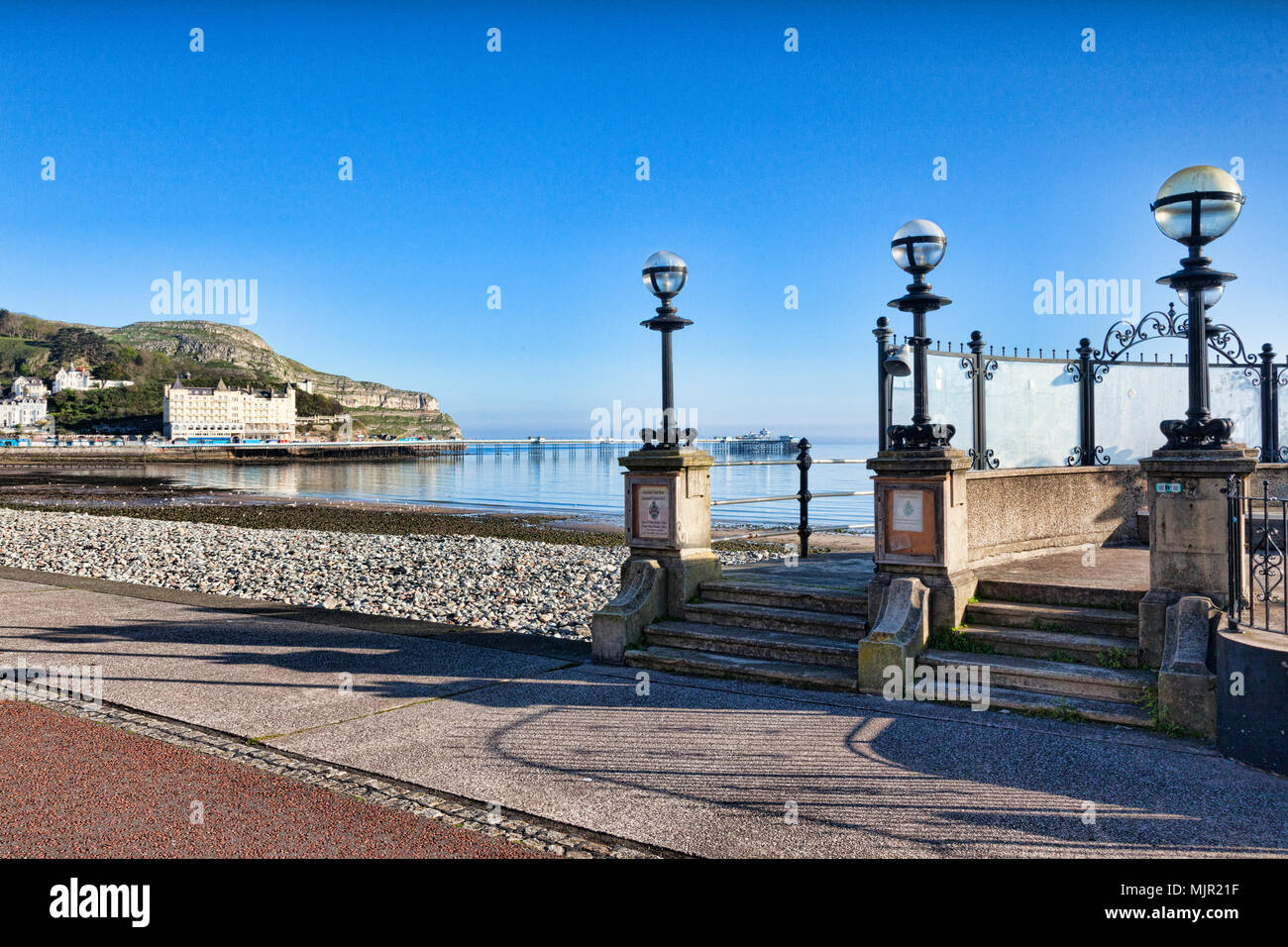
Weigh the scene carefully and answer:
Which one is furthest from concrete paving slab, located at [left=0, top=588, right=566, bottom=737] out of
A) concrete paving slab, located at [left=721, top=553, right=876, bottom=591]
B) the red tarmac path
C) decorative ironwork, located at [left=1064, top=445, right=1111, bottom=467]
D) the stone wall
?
decorative ironwork, located at [left=1064, top=445, right=1111, bottom=467]

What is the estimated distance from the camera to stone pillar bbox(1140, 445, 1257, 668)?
6.07 m

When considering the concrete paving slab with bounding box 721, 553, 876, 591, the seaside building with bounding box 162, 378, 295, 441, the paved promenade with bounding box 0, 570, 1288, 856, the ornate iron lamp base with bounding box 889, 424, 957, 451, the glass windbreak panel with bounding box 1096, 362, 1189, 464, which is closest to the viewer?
the paved promenade with bounding box 0, 570, 1288, 856

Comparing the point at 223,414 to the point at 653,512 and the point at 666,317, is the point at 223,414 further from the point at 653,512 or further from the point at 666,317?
the point at 653,512

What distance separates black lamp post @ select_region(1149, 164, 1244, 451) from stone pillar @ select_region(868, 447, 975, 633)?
161 cm

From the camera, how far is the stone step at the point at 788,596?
7.80 m

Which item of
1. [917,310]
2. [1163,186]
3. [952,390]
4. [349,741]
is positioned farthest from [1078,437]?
[349,741]

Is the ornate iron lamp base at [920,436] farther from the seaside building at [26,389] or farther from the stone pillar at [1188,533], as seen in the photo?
the seaside building at [26,389]

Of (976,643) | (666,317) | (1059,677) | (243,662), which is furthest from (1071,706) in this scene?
(243,662)

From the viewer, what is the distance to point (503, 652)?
844 centimetres

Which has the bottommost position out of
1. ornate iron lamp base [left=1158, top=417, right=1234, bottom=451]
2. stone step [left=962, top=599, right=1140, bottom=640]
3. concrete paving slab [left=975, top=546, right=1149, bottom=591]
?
stone step [left=962, top=599, right=1140, bottom=640]

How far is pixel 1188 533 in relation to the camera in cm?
618

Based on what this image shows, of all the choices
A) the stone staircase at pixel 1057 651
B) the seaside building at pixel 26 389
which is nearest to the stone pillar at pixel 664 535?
the stone staircase at pixel 1057 651

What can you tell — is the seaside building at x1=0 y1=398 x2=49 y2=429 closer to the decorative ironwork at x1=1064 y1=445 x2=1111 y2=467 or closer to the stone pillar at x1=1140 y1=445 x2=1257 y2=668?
the decorative ironwork at x1=1064 y1=445 x2=1111 y2=467

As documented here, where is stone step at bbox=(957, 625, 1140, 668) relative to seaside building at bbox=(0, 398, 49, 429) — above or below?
below
